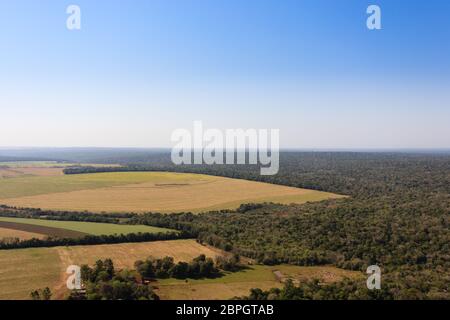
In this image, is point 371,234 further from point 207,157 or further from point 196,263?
point 207,157

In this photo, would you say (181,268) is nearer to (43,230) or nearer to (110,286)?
(110,286)

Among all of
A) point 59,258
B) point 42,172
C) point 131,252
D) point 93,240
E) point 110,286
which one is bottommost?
point 131,252

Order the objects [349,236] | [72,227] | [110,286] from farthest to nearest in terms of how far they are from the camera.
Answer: [72,227]
[349,236]
[110,286]

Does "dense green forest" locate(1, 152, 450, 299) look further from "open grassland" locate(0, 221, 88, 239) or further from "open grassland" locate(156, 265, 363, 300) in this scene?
"open grassland" locate(0, 221, 88, 239)

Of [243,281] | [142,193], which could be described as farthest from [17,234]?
[142,193]
